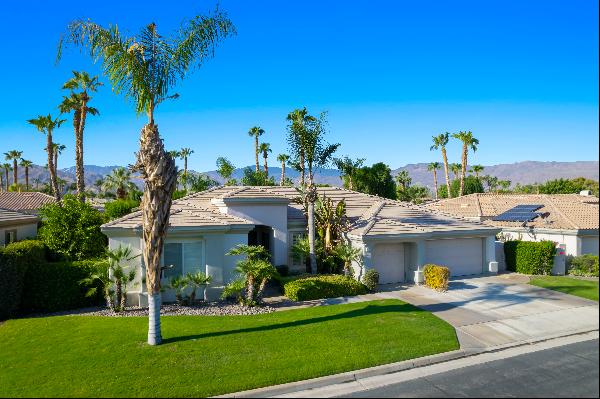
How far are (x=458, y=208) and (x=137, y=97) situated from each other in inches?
1036

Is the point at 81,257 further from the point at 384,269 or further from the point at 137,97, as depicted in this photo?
the point at 384,269

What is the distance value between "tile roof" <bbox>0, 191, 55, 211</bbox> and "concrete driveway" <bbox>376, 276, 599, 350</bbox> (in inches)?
1378

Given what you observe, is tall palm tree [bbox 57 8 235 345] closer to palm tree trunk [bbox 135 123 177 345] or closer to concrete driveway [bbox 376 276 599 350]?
palm tree trunk [bbox 135 123 177 345]

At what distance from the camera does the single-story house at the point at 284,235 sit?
18.4 m

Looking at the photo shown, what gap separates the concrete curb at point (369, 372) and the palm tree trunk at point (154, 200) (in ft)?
14.1

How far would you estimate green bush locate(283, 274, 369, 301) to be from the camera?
18672 millimetres

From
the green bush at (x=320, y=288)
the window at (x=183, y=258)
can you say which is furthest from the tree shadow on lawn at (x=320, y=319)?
the window at (x=183, y=258)

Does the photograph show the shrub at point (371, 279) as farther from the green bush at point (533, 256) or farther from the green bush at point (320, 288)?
the green bush at point (533, 256)

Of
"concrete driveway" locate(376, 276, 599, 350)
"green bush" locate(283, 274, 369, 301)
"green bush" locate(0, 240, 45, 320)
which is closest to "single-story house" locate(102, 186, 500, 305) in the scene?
"green bush" locate(283, 274, 369, 301)

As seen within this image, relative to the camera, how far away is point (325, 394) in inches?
400

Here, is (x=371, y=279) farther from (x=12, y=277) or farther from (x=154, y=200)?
(x=12, y=277)

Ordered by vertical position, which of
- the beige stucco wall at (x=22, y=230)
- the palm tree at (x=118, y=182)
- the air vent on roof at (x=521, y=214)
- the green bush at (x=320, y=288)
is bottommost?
the green bush at (x=320, y=288)

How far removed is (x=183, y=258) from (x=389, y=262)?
10.3 m

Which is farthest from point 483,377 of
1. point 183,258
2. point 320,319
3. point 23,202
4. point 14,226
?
point 23,202
